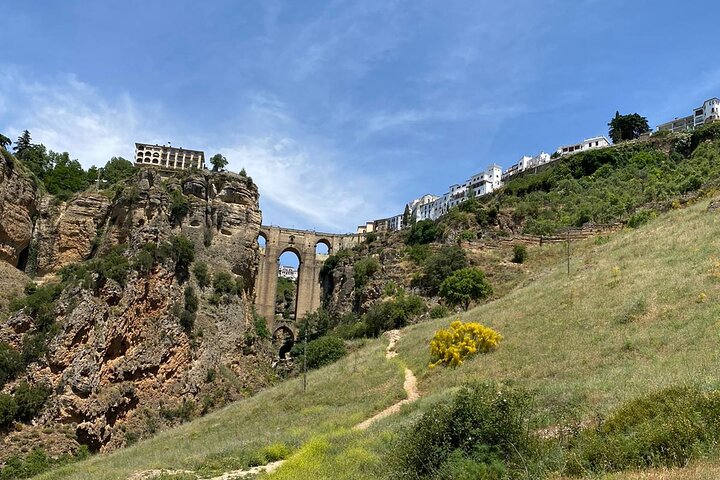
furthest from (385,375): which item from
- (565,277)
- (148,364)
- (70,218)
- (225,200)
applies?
(70,218)

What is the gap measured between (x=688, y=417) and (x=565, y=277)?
2306cm

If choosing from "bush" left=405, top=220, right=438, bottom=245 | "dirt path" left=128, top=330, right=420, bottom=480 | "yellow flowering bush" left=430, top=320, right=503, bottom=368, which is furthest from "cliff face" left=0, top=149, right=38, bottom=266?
"bush" left=405, top=220, right=438, bottom=245

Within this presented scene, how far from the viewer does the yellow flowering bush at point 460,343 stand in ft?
77.2

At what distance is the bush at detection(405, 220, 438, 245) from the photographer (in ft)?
194

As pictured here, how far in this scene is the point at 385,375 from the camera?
25.4m

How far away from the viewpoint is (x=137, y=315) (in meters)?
39.2

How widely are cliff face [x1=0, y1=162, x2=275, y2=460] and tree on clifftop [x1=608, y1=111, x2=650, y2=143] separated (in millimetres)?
50844

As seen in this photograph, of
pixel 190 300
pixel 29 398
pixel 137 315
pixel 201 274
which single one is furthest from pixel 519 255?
pixel 29 398

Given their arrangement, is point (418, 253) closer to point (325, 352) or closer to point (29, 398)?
point (325, 352)

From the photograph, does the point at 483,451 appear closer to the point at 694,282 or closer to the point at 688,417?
the point at 688,417

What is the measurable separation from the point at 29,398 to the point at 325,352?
16.9 m

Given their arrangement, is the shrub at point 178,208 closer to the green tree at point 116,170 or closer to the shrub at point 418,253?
the green tree at point 116,170

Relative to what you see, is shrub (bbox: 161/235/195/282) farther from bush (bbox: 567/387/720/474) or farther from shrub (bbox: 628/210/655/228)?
bush (bbox: 567/387/720/474)

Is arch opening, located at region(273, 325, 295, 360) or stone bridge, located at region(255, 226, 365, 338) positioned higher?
stone bridge, located at region(255, 226, 365, 338)
